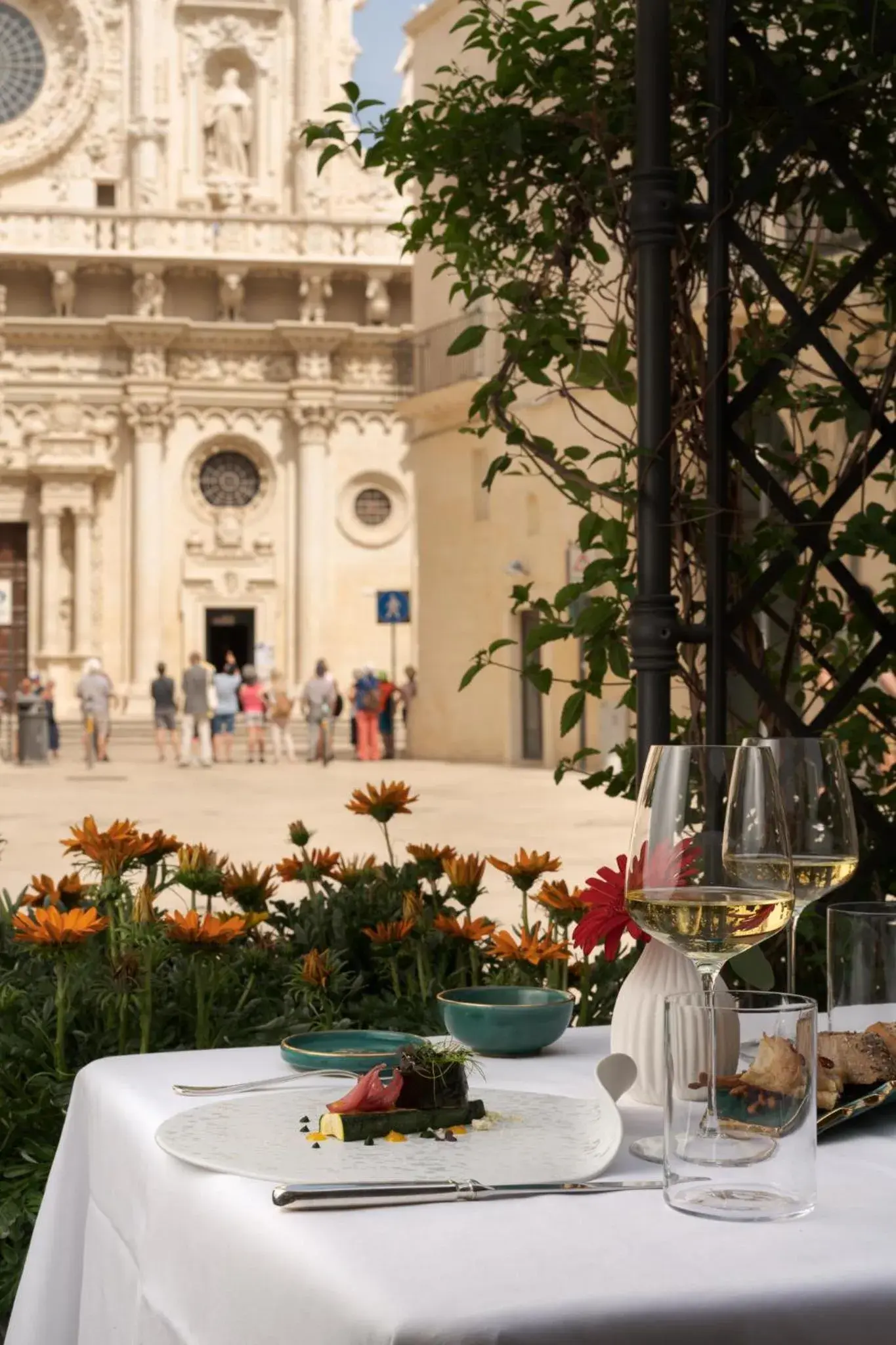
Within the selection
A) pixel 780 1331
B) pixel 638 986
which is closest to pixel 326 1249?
pixel 780 1331

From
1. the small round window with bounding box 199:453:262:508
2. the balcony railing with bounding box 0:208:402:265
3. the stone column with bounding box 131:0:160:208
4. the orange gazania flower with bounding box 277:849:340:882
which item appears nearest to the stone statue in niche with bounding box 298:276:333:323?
the balcony railing with bounding box 0:208:402:265

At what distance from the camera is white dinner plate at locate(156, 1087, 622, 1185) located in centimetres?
145

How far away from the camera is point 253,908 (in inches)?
128

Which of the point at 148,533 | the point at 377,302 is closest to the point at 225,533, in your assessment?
the point at 148,533

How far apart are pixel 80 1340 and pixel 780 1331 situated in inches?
35.1

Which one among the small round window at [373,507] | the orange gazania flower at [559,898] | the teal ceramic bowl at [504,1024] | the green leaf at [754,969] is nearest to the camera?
the teal ceramic bowl at [504,1024]

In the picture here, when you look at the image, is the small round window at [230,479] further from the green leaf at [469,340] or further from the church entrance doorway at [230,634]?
the green leaf at [469,340]

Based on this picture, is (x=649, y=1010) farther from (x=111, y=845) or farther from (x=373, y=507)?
(x=373, y=507)

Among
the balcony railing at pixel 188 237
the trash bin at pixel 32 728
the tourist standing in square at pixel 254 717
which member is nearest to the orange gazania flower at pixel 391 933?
the trash bin at pixel 32 728

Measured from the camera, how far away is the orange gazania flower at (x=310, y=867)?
336cm

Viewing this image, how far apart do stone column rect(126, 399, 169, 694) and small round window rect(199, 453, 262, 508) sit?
3.97 ft

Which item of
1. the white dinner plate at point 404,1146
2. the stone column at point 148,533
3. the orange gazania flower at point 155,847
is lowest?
the white dinner plate at point 404,1146

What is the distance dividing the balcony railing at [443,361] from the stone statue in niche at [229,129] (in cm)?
1593

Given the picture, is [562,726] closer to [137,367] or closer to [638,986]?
[638,986]
